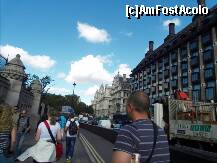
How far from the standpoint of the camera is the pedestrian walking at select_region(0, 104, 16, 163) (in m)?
4.66

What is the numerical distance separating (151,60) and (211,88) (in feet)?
95.5

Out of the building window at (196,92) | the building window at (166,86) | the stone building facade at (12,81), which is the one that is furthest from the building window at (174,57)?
the stone building facade at (12,81)

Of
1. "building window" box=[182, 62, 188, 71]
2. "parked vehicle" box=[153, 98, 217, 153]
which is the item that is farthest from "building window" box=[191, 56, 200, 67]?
"parked vehicle" box=[153, 98, 217, 153]

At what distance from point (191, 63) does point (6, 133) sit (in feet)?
162

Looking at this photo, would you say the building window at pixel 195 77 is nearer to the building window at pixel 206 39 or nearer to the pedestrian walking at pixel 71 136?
the building window at pixel 206 39

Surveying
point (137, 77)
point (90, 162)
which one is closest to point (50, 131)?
point (90, 162)

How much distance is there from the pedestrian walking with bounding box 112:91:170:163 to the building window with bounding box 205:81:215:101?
141ft

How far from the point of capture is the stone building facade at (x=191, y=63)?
4528 cm

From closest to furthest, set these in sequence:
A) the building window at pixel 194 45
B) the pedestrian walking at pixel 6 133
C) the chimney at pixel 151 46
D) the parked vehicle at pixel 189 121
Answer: the pedestrian walking at pixel 6 133, the parked vehicle at pixel 189 121, the building window at pixel 194 45, the chimney at pixel 151 46

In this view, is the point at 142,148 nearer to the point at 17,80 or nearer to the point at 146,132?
the point at 146,132

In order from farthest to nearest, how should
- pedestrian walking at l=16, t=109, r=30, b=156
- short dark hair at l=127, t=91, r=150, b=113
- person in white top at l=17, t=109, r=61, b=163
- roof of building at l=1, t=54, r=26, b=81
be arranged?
roof of building at l=1, t=54, r=26, b=81, pedestrian walking at l=16, t=109, r=30, b=156, person in white top at l=17, t=109, r=61, b=163, short dark hair at l=127, t=91, r=150, b=113

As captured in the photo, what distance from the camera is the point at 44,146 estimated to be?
560 cm

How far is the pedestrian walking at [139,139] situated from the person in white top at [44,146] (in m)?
3.11

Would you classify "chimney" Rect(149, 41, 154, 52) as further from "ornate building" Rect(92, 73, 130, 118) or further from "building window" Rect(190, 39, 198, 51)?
"building window" Rect(190, 39, 198, 51)
